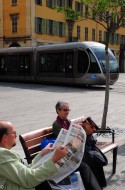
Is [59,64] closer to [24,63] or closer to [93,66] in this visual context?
[93,66]

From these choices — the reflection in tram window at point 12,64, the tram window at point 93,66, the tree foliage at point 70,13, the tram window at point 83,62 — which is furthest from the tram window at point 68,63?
the tree foliage at point 70,13

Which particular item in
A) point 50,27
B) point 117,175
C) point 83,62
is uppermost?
point 50,27

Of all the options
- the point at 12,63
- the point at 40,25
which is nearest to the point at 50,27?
the point at 40,25

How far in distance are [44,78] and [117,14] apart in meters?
17.3

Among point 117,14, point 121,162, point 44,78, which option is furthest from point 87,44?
point 121,162

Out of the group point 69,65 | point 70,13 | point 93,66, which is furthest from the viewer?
point 69,65

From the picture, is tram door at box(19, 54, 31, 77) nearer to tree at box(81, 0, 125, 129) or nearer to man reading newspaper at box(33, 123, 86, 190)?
tree at box(81, 0, 125, 129)

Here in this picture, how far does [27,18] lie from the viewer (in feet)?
131

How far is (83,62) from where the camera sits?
75.5 ft

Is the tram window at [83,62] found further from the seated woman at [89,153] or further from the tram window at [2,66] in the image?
the seated woman at [89,153]

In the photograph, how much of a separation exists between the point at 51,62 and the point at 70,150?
22.0 m

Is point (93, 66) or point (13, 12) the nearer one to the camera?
point (93, 66)

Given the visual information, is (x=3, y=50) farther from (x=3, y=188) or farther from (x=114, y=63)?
(x=3, y=188)

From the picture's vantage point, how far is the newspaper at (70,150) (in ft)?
10.8
